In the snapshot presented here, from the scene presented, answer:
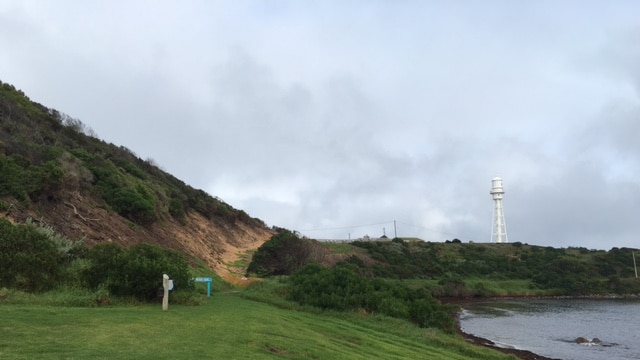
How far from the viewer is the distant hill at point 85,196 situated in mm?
25438

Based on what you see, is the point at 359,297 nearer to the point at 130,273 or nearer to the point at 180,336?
the point at 130,273

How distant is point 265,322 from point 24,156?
19911 millimetres

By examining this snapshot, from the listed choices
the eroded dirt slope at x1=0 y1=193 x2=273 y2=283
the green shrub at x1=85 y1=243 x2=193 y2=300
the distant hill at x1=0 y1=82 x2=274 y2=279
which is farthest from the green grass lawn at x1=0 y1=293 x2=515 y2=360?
the distant hill at x1=0 y1=82 x2=274 y2=279

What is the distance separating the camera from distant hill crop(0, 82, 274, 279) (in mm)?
25438

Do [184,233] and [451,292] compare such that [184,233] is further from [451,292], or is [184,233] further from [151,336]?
[451,292]

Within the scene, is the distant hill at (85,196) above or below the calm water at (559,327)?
above

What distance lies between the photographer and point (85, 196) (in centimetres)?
3216

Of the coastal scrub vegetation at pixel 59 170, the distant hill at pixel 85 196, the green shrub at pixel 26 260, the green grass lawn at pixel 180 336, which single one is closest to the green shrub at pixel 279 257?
the distant hill at pixel 85 196

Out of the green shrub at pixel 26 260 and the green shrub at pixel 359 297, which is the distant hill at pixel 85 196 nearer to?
the green shrub at pixel 26 260

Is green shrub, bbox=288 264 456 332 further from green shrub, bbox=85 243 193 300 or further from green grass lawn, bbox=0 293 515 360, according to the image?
green shrub, bbox=85 243 193 300

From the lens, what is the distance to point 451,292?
233 feet

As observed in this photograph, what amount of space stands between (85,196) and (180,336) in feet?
78.0

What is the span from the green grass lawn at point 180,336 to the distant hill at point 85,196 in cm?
1207

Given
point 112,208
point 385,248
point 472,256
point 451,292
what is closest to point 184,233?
point 112,208
